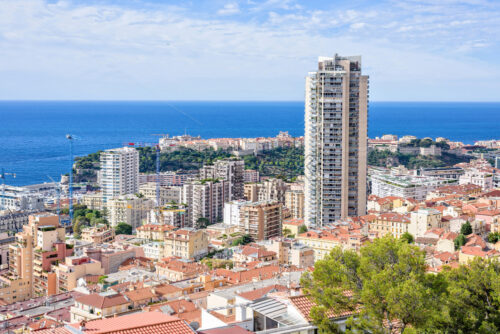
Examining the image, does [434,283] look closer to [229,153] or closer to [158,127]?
[229,153]

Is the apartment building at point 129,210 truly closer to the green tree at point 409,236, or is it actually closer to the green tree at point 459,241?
the green tree at point 409,236

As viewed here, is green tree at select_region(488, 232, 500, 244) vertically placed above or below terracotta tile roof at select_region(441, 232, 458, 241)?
below

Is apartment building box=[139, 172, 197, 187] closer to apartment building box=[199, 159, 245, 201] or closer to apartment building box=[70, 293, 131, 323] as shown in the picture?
apartment building box=[199, 159, 245, 201]

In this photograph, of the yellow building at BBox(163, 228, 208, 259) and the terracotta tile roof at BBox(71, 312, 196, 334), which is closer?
the terracotta tile roof at BBox(71, 312, 196, 334)

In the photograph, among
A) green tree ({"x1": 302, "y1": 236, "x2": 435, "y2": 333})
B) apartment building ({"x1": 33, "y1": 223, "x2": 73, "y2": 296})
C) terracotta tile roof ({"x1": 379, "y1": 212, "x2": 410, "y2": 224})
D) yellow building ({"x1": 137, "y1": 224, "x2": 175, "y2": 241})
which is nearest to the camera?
green tree ({"x1": 302, "y1": 236, "x2": 435, "y2": 333})

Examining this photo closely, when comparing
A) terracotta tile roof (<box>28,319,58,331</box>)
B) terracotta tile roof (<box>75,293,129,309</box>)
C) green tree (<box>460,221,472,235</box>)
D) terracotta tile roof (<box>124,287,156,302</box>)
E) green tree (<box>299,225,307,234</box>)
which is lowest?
terracotta tile roof (<box>28,319,58,331</box>)

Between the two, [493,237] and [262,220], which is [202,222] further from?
[493,237]

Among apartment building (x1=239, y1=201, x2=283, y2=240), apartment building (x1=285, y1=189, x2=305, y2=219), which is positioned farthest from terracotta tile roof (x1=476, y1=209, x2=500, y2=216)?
apartment building (x1=285, y1=189, x2=305, y2=219)
